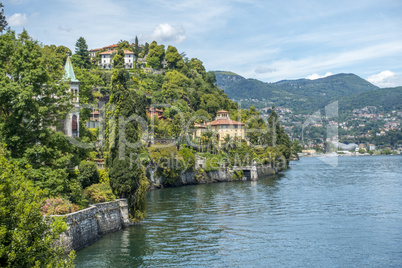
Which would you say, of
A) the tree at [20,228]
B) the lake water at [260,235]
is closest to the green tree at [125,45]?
the lake water at [260,235]

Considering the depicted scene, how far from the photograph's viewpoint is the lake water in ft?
85.2

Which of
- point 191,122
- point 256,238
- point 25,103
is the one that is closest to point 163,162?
point 191,122

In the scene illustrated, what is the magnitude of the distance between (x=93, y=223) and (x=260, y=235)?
1286cm

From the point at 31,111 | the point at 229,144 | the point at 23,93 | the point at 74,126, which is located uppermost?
the point at 23,93

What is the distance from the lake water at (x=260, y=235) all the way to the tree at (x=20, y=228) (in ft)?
38.2

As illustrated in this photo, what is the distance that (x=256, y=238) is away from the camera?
31766mm

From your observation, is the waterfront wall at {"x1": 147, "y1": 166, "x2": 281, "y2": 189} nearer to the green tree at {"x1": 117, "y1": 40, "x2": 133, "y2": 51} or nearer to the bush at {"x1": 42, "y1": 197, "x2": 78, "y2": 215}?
the bush at {"x1": 42, "y1": 197, "x2": 78, "y2": 215}

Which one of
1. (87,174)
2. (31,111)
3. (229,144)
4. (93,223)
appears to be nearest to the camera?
(31,111)

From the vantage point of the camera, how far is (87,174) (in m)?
40.6

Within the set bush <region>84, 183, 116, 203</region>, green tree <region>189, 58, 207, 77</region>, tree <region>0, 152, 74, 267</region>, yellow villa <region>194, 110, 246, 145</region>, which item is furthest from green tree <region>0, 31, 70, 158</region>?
green tree <region>189, 58, 207, 77</region>

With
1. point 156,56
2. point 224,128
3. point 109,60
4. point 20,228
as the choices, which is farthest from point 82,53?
point 20,228

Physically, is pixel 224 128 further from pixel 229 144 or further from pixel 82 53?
pixel 82 53

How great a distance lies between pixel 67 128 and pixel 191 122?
5514cm

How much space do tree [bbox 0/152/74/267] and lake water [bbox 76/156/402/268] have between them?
11.6 metres
